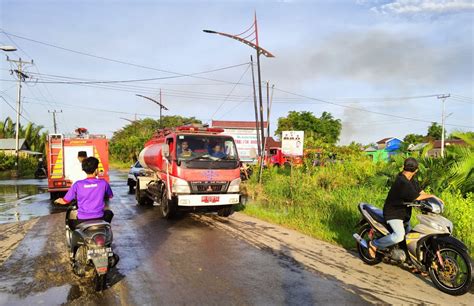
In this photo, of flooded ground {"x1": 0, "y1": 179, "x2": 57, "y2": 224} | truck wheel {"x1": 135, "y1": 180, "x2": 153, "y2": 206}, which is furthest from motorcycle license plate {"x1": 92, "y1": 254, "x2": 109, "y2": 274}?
truck wheel {"x1": 135, "y1": 180, "x2": 153, "y2": 206}

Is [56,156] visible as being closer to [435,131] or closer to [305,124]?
[305,124]

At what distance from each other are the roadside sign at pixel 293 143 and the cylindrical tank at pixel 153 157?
4038mm

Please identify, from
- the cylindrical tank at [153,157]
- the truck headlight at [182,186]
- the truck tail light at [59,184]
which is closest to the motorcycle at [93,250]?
the truck headlight at [182,186]

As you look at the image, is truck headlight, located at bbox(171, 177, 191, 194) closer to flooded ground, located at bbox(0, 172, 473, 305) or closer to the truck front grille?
the truck front grille

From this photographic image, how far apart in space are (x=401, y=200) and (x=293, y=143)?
7.13 metres

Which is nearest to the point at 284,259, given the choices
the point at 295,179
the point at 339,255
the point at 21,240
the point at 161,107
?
the point at 339,255

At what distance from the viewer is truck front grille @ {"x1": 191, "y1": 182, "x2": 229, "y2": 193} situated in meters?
10.2

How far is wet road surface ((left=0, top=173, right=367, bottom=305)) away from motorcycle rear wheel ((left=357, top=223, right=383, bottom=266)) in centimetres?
118

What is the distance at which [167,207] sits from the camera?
10.7 meters

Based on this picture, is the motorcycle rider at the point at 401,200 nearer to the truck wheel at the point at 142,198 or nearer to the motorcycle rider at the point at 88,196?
the motorcycle rider at the point at 88,196

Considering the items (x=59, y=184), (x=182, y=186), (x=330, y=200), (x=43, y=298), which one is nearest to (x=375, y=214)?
(x=330, y=200)

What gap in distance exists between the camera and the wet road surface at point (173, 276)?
15.8 feet

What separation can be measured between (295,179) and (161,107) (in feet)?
78.1

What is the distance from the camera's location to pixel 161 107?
35.2 meters
